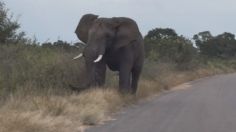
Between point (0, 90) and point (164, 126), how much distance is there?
4661 millimetres

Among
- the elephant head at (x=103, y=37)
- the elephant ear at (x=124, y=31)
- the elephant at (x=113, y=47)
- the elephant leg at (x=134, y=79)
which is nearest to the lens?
the elephant head at (x=103, y=37)

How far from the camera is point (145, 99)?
27.1 metres

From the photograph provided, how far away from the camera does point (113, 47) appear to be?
84.6ft

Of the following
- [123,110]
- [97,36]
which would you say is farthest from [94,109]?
[97,36]

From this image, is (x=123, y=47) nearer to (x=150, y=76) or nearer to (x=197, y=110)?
(x=197, y=110)

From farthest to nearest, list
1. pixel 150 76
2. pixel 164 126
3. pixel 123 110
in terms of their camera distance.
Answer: pixel 150 76
pixel 123 110
pixel 164 126

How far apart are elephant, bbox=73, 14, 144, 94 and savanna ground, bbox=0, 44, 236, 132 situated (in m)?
0.70

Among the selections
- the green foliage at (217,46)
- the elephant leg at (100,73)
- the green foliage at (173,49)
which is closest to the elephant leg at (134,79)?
the elephant leg at (100,73)

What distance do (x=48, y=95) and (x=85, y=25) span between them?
8.85m

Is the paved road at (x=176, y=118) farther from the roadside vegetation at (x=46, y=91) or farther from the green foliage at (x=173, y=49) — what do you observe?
the green foliage at (x=173, y=49)

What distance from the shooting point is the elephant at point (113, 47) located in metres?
24.6

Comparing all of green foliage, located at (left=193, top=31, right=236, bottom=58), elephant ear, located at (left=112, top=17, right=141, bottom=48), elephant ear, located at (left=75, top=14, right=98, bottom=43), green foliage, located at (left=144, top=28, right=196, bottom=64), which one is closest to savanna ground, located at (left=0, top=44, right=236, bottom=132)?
elephant ear, located at (left=75, top=14, right=98, bottom=43)

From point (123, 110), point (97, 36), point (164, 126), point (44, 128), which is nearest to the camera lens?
point (44, 128)

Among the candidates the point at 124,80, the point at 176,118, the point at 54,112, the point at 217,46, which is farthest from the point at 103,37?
the point at 217,46
